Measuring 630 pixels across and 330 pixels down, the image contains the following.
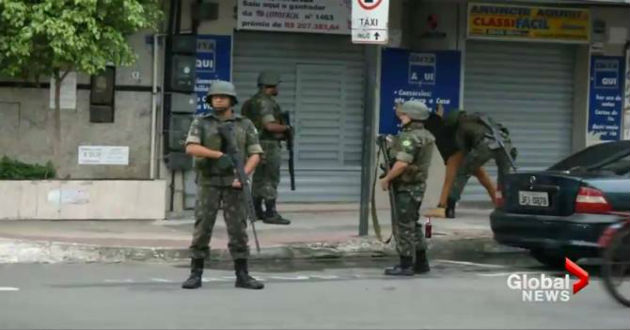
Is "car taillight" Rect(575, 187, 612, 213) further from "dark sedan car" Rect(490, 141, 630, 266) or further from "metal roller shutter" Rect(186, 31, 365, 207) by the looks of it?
"metal roller shutter" Rect(186, 31, 365, 207)

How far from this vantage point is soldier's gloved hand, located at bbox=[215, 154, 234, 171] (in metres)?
8.96

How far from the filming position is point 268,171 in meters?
13.0

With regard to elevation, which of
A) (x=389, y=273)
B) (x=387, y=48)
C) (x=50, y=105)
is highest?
(x=387, y=48)

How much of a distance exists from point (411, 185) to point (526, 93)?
7.39 m

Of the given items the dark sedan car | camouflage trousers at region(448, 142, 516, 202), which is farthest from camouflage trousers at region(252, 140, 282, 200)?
the dark sedan car

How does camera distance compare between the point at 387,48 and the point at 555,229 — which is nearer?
the point at 555,229

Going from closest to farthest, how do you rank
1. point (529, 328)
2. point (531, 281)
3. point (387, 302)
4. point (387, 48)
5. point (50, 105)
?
point (529, 328) → point (387, 302) → point (531, 281) → point (50, 105) → point (387, 48)

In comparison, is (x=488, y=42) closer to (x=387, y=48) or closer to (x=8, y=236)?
(x=387, y=48)

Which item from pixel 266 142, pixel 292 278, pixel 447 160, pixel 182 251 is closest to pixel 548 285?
pixel 292 278

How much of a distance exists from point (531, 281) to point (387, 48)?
658 centimetres

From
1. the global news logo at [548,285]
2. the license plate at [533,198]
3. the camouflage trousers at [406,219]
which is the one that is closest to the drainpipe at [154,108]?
the camouflage trousers at [406,219]

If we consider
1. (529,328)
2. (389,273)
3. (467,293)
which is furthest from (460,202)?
(529,328)

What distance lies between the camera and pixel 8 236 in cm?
1172

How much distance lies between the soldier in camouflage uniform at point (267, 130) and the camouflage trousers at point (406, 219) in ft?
10.00
